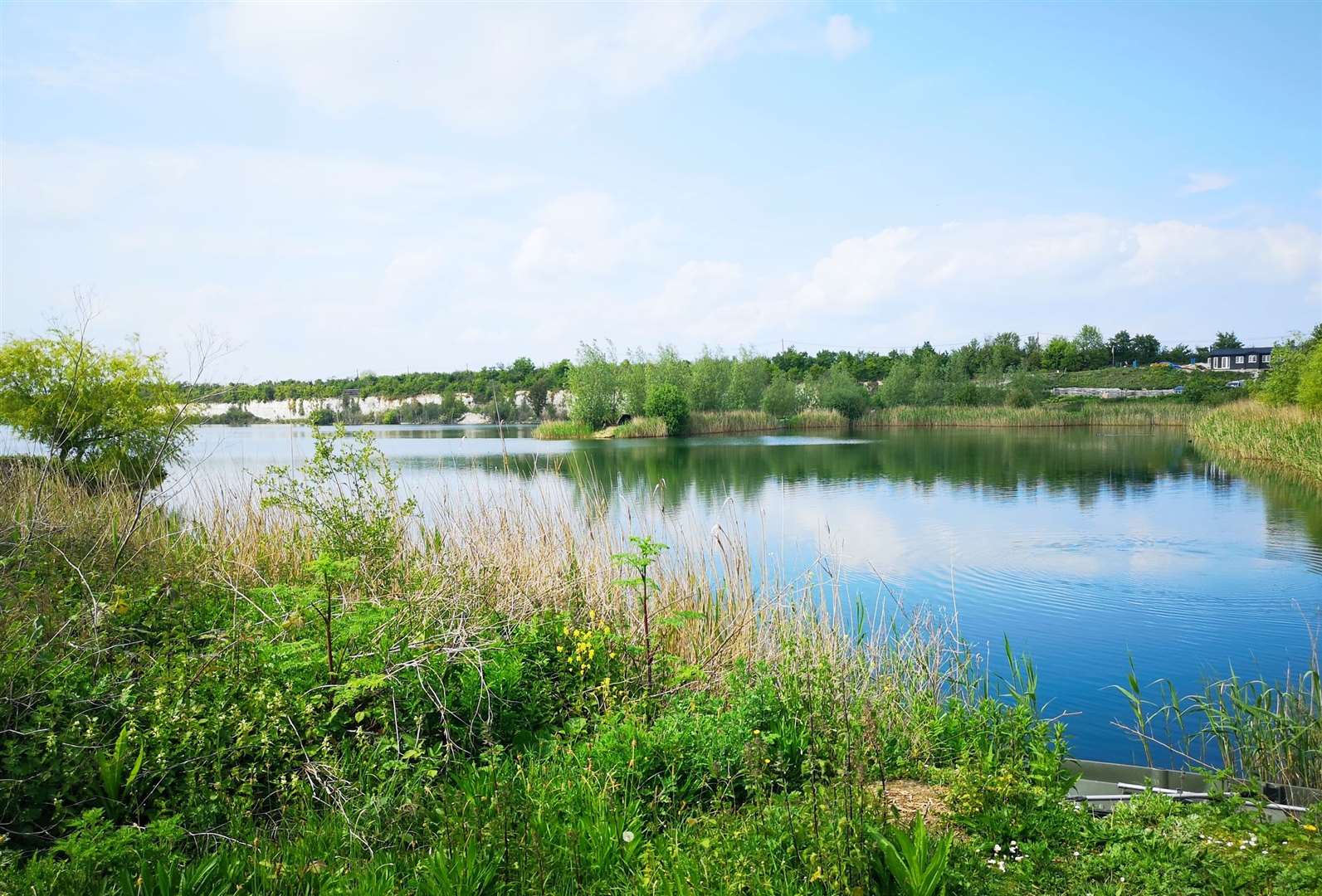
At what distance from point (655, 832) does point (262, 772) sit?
1.87 meters

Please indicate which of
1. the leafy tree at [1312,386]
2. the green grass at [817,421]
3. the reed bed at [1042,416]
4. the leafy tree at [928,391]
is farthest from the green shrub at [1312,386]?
the leafy tree at [928,391]

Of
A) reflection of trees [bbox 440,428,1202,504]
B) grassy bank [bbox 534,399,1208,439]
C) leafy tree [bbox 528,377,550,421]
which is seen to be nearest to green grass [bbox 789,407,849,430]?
grassy bank [bbox 534,399,1208,439]

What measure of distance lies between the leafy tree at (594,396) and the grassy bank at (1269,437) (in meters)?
32.3

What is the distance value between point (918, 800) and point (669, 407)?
150 feet

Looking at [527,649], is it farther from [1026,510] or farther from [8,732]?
[1026,510]

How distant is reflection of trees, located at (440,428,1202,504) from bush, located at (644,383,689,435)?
4.46m

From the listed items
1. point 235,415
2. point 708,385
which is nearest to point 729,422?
point 708,385

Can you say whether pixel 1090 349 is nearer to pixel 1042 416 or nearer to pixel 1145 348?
pixel 1145 348

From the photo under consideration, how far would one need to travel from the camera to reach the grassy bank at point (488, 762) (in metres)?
2.89

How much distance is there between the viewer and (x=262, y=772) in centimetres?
369

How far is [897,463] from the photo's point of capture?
29078mm

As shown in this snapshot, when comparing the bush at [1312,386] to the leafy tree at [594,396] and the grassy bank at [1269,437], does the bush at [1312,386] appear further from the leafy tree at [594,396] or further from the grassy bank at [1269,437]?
the leafy tree at [594,396]

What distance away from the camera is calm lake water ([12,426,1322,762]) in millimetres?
8219

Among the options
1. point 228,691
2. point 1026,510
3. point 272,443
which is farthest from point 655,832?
point 272,443
